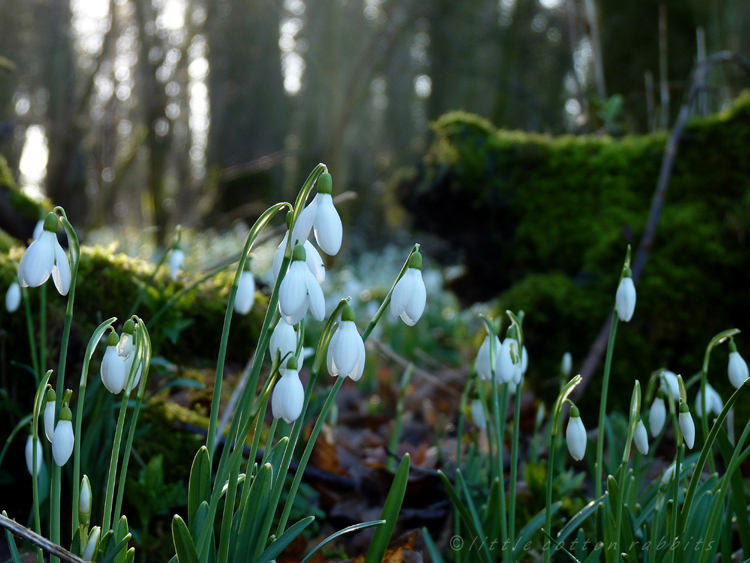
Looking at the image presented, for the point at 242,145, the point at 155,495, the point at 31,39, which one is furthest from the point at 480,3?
the point at 155,495

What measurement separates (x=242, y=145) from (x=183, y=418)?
495 inches

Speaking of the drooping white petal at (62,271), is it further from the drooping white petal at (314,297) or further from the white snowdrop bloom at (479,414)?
the white snowdrop bloom at (479,414)

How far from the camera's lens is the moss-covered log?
2.78 metres

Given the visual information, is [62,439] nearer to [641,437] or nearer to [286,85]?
[641,437]

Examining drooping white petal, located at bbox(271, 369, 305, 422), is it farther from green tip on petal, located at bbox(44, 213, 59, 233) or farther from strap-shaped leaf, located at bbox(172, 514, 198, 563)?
green tip on petal, located at bbox(44, 213, 59, 233)

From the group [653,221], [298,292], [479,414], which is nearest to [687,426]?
[479,414]

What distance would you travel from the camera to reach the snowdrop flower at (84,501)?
1085 mm

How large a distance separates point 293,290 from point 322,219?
139mm

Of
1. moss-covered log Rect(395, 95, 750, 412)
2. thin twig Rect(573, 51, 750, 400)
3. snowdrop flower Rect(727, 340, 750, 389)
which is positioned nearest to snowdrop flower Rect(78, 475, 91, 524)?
snowdrop flower Rect(727, 340, 750, 389)

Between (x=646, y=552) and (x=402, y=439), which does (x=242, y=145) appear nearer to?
(x=402, y=439)

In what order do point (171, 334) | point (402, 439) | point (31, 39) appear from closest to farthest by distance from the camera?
point (171, 334) → point (402, 439) → point (31, 39)

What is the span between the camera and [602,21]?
589 centimetres

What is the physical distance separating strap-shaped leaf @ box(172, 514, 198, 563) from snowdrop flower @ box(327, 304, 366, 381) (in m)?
0.34

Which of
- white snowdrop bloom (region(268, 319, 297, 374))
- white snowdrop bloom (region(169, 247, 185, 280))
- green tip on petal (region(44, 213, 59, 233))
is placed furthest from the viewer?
white snowdrop bloom (region(169, 247, 185, 280))
